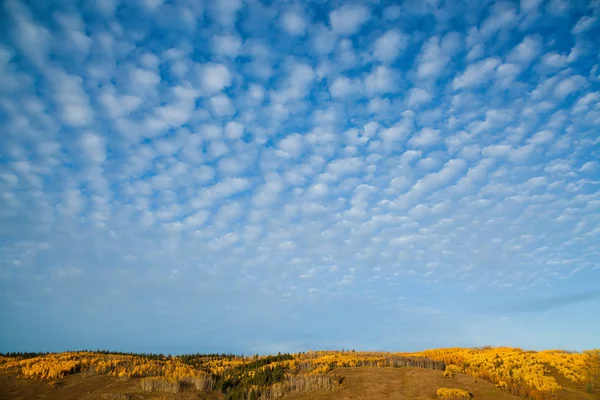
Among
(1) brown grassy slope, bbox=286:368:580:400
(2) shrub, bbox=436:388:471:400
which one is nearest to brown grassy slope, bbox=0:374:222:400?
(1) brown grassy slope, bbox=286:368:580:400

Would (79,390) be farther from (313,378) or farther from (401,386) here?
(401,386)

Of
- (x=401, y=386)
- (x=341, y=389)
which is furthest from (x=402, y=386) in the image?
(x=341, y=389)

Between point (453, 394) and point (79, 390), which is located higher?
point (79, 390)

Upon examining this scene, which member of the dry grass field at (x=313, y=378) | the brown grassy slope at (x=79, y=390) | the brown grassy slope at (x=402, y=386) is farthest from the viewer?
the dry grass field at (x=313, y=378)

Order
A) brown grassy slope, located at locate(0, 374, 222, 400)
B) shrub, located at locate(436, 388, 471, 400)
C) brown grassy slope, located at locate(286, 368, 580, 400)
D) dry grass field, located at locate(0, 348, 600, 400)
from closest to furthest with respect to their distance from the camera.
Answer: shrub, located at locate(436, 388, 471, 400)
brown grassy slope, located at locate(286, 368, 580, 400)
brown grassy slope, located at locate(0, 374, 222, 400)
dry grass field, located at locate(0, 348, 600, 400)

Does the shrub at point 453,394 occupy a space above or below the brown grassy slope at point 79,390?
below

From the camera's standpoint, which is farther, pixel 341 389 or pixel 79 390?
pixel 341 389

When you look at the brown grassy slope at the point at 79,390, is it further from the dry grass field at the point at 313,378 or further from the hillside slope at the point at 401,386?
the hillside slope at the point at 401,386

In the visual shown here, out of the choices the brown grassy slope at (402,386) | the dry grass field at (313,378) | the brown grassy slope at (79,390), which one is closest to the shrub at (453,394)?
the dry grass field at (313,378)

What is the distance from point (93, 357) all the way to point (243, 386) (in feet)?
43.1

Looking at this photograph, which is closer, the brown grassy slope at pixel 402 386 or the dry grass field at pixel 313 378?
the brown grassy slope at pixel 402 386

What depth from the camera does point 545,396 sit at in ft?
65.7

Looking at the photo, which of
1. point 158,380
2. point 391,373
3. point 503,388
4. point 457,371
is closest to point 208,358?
point 158,380

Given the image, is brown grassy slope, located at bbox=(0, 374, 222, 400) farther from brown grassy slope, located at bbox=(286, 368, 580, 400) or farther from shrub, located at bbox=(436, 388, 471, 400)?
shrub, located at bbox=(436, 388, 471, 400)
